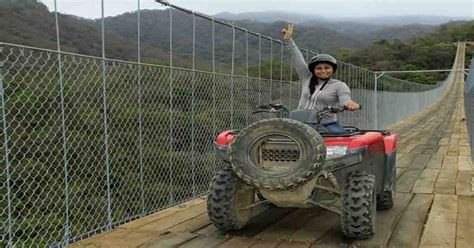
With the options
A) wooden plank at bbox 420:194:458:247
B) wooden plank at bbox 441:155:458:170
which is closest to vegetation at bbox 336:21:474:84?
wooden plank at bbox 441:155:458:170

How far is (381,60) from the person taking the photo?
137ft

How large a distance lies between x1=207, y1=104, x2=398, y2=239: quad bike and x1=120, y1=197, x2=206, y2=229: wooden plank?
0.75 m

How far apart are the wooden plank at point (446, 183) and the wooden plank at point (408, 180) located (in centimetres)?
28

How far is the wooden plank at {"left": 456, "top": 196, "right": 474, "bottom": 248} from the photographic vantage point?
3773mm

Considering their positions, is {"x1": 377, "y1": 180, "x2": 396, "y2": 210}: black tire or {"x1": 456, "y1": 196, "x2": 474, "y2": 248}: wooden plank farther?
{"x1": 377, "y1": 180, "x2": 396, "y2": 210}: black tire

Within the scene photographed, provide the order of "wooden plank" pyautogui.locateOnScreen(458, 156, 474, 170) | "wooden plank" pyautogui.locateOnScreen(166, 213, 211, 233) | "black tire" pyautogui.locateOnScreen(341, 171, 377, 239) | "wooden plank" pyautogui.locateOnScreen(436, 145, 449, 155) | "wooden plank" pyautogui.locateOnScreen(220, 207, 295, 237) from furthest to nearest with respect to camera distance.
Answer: "wooden plank" pyautogui.locateOnScreen(436, 145, 449, 155)
"wooden plank" pyautogui.locateOnScreen(458, 156, 474, 170)
"wooden plank" pyautogui.locateOnScreen(166, 213, 211, 233)
"wooden plank" pyautogui.locateOnScreen(220, 207, 295, 237)
"black tire" pyautogui.locateOnScreen(341, 171, 377, 239)

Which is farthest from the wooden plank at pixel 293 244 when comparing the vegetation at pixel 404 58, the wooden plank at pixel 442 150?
the vegetation at pixel 404 58

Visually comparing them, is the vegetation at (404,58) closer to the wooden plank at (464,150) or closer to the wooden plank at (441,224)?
the wooden plank at (464,150)

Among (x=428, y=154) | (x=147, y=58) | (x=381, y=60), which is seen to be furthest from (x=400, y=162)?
(x=381, y=60)

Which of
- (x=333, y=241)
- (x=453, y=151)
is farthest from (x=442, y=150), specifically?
(x=333, y=241)

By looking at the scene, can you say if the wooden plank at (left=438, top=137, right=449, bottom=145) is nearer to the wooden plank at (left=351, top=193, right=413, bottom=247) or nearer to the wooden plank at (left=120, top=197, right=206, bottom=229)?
the wooden plank at (left=351, top=193, right=413, bottom=247)

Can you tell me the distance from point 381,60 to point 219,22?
38.4 meters

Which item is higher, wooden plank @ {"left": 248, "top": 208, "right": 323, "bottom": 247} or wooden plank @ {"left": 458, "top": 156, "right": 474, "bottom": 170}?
wooden plank @ {"left": 458, "top": 156, "right": 474, "bottom": 170}

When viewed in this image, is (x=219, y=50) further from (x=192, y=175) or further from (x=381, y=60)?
(x=381, y=60)
